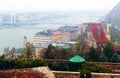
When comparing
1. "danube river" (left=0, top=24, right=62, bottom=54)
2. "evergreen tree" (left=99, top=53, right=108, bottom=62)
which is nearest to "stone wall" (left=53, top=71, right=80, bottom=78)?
"evergreen tree" (left=99, top=53, right=108, bottom=62)

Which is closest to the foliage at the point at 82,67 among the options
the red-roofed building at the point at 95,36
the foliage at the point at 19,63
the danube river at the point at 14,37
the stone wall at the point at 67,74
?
the stone wall at the point at 67,74

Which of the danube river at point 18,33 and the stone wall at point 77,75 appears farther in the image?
the danube river at point 18,33

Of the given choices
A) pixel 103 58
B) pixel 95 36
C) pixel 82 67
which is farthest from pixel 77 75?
pixel 95 36

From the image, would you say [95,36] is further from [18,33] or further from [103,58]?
[18,33]

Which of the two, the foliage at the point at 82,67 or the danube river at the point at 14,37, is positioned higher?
the foliage at the point at 82,67

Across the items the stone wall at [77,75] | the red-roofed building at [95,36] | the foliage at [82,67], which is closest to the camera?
the stone wall at [77,75]

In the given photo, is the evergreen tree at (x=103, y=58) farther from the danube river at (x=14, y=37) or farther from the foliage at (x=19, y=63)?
the danube river at (x=14, y=37)

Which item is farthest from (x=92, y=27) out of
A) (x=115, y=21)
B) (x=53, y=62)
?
(x=115, y=21)

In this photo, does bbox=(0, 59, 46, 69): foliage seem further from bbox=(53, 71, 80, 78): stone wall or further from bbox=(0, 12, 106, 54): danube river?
bbox=(0, 12, 106, 54): danube river

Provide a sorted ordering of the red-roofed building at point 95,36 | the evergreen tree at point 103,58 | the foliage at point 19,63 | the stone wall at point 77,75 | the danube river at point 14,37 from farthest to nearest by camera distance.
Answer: the danube river at point 14,37, the red-roofed building at point 95,36, the evergreen tree at point 103,58, the foliage at point 19,63, the stone wall at point 77,75

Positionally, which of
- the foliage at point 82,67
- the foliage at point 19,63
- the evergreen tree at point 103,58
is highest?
the foliage at point 19,63

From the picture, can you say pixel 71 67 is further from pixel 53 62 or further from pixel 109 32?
pixel 109 32

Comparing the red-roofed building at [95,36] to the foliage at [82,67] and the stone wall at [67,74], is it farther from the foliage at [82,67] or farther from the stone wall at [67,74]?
the stone wall at [67,74]
